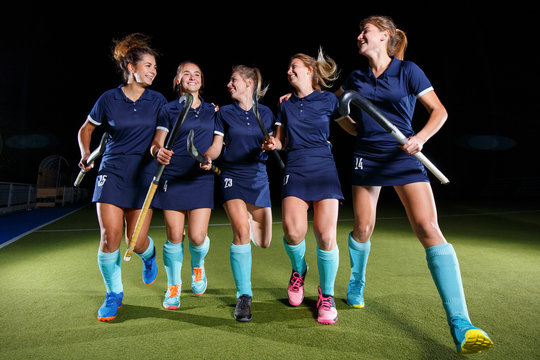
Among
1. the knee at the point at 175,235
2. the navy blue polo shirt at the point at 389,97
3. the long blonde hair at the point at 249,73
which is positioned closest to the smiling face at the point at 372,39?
the navy blue polo shirt at the point at 389,97

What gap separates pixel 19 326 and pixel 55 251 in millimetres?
2997

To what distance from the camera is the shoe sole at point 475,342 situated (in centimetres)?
175

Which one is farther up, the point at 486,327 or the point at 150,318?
the point at 486,327

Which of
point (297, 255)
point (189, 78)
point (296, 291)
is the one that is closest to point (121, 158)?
point (189, 78)

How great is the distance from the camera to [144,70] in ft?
9.19

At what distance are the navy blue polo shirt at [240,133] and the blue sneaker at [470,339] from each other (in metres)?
1.76

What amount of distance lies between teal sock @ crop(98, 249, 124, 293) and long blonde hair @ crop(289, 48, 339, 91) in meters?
2.03

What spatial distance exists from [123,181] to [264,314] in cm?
143

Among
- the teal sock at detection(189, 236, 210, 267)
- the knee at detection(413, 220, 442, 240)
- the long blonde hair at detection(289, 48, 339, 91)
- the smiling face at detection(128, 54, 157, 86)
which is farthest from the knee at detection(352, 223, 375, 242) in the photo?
the smiling face at detection(128, 54, 157, 86)

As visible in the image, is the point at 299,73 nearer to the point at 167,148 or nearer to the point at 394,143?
the point at 394,143

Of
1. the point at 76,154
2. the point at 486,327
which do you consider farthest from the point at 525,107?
the point at 76,154

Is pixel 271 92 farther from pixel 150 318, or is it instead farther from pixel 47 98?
pixel 150 318

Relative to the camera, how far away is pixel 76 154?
78.9 ft

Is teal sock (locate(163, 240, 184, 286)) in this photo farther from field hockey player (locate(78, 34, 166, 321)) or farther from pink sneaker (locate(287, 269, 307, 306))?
pink sneaker (locate(287, 269, 307, 306))
